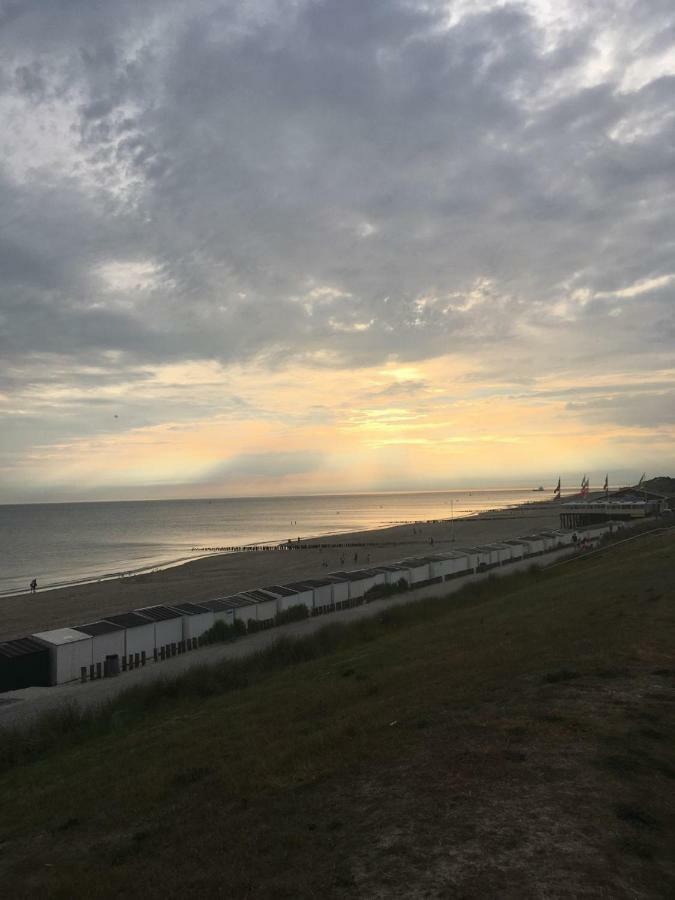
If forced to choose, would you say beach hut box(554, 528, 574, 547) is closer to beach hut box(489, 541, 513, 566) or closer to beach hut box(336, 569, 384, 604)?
beach hut box(489, 541, 513, 566)

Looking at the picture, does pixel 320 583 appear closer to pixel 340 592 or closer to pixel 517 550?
pixel 340 592

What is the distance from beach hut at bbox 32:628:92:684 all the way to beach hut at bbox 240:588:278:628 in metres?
8.90

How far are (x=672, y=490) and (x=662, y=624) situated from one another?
15260cm

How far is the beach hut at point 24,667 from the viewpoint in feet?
78.6

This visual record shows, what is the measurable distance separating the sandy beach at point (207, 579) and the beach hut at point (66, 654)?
621 inches

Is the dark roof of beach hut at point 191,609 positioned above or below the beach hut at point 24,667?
above

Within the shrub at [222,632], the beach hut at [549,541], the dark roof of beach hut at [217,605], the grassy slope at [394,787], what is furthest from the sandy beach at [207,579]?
the grassy slope at [394,787]

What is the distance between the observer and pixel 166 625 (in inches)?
1116

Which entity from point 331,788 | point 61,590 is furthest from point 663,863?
point 61,590

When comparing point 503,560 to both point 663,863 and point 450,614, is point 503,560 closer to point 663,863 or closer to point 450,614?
point 450,614

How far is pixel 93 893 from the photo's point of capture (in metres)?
7.44

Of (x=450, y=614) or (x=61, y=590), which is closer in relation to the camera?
(x=450, y=614)

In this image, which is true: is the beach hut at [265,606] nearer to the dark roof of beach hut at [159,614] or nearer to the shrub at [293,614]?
the shrub at [293,614]

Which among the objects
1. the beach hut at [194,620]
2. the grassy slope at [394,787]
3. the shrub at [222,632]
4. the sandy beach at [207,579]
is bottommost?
the sandy beach at [207,579]
